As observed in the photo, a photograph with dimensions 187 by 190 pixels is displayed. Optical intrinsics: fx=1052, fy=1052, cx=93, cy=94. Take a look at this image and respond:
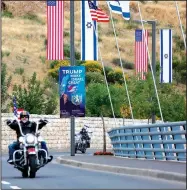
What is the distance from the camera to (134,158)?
36.2 m

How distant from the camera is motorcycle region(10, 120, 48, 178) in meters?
27.1

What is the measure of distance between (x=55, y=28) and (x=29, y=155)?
19.7 metres

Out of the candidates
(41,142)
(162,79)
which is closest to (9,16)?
(162,79)

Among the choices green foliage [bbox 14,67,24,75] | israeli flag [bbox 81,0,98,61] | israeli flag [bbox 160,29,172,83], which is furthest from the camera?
green foliage [bbox 14,67,24,75]

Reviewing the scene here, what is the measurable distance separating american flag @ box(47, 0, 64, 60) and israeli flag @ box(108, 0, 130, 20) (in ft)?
11.0

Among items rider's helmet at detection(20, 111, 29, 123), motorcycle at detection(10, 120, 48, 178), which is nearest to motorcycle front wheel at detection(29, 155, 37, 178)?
motorcycle at detection(10, 120, 48, 178)

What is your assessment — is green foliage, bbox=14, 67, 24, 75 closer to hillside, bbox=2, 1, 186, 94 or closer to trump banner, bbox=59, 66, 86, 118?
hillside, bbox=2, 1, 186, 94

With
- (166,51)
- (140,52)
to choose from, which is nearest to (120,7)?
(166,51)

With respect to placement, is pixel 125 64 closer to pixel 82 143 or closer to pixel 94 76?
pixel 94 76

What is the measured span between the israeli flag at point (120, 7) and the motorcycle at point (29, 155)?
15.8 meters

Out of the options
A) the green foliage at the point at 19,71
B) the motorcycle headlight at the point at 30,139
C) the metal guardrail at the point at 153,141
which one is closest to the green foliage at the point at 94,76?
the green foliage at the point at 19,71

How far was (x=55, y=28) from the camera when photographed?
46.3 metres

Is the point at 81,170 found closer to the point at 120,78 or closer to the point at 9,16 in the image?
the point at 120,78

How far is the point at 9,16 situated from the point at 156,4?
1960 cm
